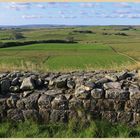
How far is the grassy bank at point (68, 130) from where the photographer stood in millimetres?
6793

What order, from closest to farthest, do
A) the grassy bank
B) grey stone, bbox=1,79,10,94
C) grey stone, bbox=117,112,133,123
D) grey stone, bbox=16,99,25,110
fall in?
1. the grassy bank
2. grey stone, bbox=117,112,133,123
3. grey stone, bbox=16,99,25,110
4. grey stone, bbox=1,79,10,94

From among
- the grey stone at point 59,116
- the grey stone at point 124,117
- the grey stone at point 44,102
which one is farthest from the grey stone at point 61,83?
the grey stone at point 124,117

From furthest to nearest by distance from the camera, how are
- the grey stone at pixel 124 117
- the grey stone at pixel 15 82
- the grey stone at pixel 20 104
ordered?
1. the grey stone at pixel 15 82
2. the grey stone at pixel 20 104
3. the grey stone at pixel 124 117

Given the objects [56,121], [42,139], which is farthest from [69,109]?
[42,139]

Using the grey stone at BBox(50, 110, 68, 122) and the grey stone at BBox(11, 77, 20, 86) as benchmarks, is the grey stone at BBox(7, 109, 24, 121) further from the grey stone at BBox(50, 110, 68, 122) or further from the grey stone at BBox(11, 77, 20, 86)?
the grey stone at BBox(11, 77, 20, 86)

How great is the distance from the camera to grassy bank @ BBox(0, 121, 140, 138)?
22.3ft

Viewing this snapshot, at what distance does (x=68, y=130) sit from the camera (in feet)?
22.9

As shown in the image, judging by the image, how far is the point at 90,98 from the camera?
7.64 m

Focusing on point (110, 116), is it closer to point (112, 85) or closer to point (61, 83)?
point (112, 85)

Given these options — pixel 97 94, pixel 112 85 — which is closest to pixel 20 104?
pixel 97 94

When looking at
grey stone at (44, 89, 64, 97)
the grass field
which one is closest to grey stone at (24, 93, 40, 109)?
grey stone at (44, 89, 64, 97)

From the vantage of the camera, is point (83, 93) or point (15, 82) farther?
point (15, 82)

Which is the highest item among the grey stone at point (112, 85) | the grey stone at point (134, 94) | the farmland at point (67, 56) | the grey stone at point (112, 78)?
the grey stone at point (112, 78)

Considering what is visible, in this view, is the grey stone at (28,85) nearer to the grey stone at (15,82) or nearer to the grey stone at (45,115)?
the grey stone at (15,82)
